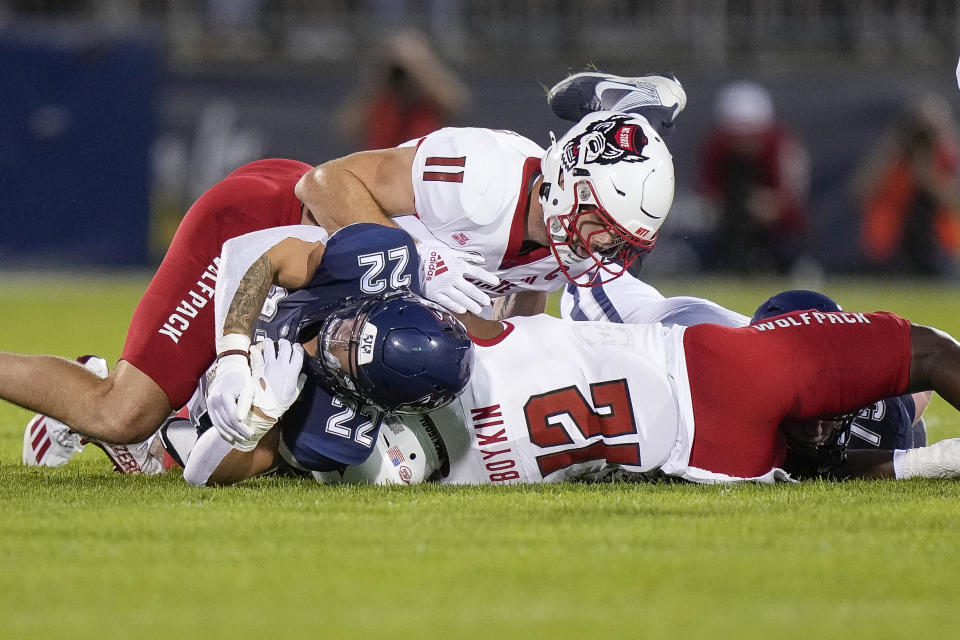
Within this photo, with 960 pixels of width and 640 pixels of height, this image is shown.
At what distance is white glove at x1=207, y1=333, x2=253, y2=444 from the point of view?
455 cm

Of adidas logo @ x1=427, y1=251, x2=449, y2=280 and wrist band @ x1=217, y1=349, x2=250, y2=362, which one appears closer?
wrist band @ x1=217, y1=349, x2=250, y2=362

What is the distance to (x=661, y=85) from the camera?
20.6 feet

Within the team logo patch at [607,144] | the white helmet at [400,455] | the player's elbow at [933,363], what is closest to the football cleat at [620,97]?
the team logo patch at [607,144]

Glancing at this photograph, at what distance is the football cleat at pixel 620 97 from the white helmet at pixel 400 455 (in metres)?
1.73

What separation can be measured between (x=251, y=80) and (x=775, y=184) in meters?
5.51

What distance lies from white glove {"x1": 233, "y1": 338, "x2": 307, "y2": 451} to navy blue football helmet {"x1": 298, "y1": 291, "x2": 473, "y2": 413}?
0.10 metres

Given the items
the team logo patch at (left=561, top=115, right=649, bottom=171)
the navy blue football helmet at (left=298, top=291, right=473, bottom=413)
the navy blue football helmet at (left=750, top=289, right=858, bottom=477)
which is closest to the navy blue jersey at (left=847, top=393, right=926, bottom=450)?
the navy blue football helmet at (left=750, top=289, right=858, bottom=477)

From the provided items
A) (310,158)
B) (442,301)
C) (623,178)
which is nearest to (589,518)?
(442,301)

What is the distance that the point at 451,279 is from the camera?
203 inches

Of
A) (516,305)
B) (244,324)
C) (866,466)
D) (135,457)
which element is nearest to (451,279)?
(244,324)

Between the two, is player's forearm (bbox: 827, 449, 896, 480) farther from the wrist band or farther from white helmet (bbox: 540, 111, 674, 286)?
the wrist band

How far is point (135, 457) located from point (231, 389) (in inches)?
42.4

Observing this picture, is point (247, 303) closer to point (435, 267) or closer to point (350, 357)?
point (350, 357)

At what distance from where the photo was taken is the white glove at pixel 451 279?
5.12 meters
